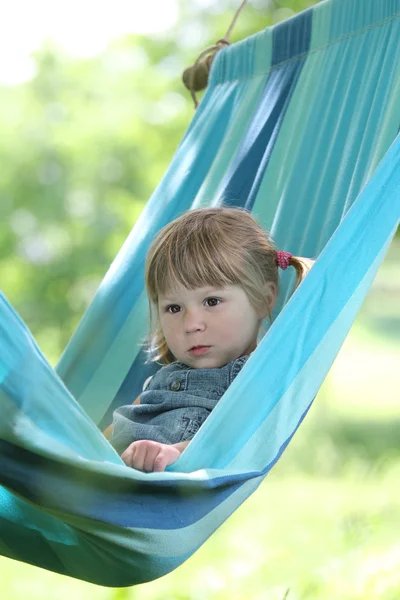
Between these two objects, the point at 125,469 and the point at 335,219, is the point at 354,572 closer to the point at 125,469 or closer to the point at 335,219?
the point at 335,219

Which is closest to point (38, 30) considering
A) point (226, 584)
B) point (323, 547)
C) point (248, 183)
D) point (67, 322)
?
point (67, 322)

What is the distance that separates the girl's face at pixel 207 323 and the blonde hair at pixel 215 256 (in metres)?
0.02

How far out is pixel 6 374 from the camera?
1.15 metres

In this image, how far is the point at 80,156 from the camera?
27.2 feet

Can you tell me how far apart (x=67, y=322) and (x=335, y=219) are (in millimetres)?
6572

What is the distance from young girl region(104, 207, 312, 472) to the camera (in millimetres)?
1625

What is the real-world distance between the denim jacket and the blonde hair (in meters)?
0.15

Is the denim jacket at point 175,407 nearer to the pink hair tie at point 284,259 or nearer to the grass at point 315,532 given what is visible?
the pink hair tie at point 284,259

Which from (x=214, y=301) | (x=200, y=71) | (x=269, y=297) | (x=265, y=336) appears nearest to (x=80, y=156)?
(x=200, y=71)

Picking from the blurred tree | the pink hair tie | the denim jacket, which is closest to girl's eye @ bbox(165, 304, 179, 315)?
the denim jacket

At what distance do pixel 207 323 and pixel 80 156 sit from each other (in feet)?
22.5

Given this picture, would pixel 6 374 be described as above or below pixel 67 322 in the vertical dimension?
above

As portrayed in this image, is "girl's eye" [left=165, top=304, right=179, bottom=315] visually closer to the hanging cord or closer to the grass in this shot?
the grass

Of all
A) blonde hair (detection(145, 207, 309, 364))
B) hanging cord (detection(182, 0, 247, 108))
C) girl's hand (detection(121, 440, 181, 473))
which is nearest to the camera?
girl's hand (detection(121, 440, 181, 473))
